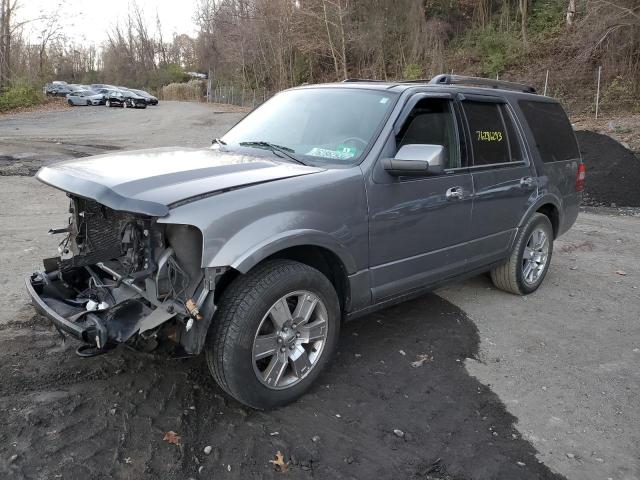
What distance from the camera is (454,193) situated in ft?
13.8

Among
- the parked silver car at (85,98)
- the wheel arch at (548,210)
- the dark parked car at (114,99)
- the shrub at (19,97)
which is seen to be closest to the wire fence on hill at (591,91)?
the wheel arch at (548,210)

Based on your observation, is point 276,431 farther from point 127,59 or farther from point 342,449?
point 127,59

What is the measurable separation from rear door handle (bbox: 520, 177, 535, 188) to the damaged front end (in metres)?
3.21

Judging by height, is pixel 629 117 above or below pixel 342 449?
above

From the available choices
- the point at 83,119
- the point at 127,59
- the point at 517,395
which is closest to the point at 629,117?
the point at 517,395

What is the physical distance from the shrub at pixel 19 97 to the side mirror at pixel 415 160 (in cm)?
3324

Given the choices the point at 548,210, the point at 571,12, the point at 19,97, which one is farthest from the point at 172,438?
the point at 19,97

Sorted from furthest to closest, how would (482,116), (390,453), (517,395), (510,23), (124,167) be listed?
(510,23)
(482,116)
(517,395)
(124,167)
(390,453)

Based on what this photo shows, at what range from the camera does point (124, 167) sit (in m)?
3.33

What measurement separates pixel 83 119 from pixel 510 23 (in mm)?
23653

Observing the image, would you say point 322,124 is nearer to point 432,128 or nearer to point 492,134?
point 432,128

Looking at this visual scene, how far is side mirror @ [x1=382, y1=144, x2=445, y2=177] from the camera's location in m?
3.54

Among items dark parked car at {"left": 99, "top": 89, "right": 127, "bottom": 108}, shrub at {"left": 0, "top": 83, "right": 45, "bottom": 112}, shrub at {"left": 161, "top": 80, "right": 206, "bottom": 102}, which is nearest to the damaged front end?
shrub at {"left": 0, "top": 83, "right": 45, "bottom": 112}

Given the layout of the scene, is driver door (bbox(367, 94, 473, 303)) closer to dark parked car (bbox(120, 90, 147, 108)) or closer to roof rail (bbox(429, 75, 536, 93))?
roof rail (bbox(429, 75, 536, 93))
